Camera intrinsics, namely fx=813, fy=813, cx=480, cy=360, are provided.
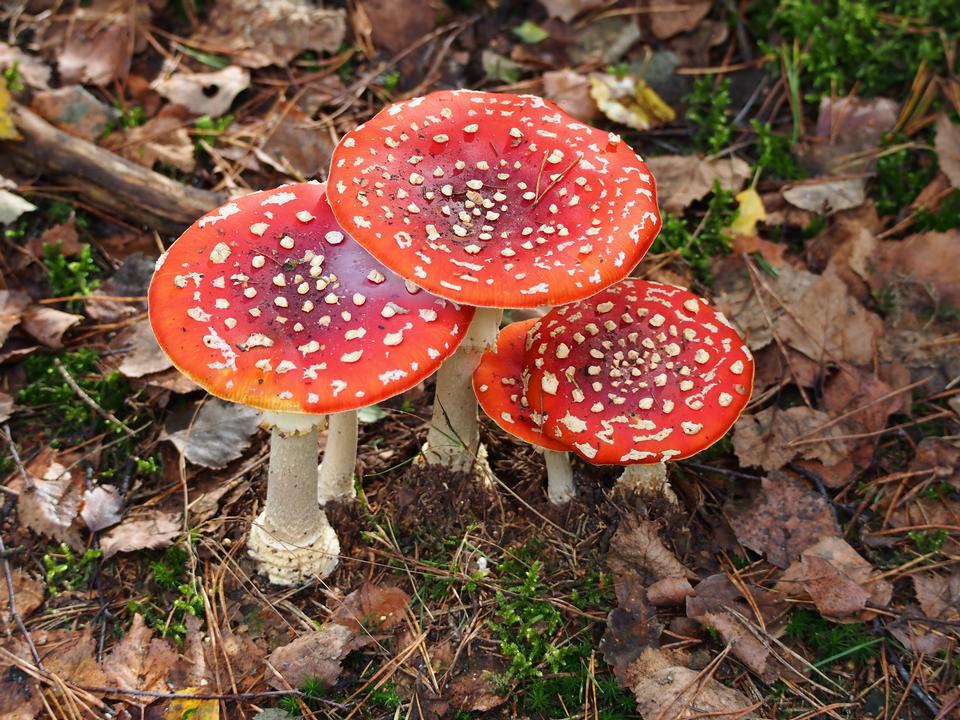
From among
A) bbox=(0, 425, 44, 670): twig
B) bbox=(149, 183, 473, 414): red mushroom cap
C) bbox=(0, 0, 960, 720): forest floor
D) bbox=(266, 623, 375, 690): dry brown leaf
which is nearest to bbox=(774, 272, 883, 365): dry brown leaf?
bbox=(0, 0, 960, 720): forest floor

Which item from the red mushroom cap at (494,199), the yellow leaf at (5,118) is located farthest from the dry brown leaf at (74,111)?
the red mushroom cap at (494,199)

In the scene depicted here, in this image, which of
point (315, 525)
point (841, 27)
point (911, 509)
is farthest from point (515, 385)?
point (841, 27)

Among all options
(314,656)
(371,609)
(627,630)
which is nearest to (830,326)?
(627,630)

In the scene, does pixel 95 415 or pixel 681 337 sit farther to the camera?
pixel 95 415

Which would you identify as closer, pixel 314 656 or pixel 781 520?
pixel 314 656

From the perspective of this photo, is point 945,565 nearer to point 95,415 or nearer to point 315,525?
point 315,525

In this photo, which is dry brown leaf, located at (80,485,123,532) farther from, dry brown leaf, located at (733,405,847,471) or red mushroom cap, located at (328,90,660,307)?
dry brown leaf, located at (733,405,847,471)

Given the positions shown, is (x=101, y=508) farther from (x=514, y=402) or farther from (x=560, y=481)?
(x=560, y=481)
